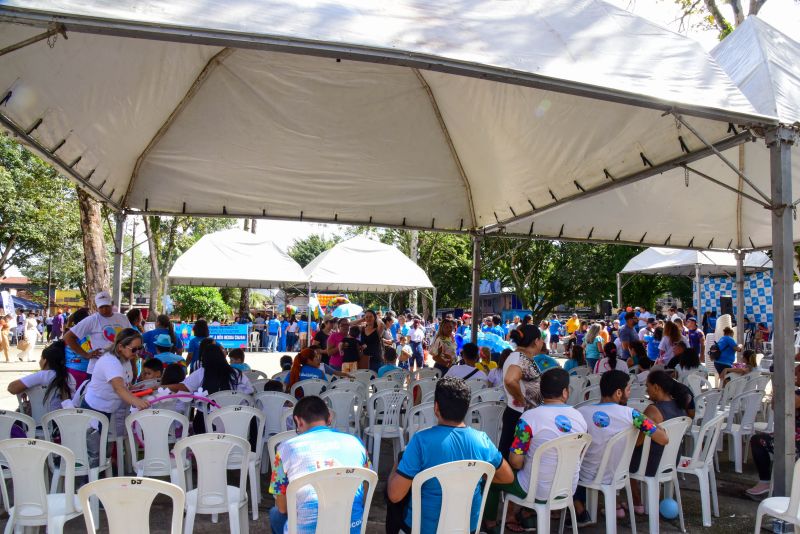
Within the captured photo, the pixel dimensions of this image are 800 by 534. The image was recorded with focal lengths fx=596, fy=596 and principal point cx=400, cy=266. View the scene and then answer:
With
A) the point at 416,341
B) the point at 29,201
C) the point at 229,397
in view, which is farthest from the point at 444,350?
the point at 29,201

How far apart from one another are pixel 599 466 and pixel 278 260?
518 inches

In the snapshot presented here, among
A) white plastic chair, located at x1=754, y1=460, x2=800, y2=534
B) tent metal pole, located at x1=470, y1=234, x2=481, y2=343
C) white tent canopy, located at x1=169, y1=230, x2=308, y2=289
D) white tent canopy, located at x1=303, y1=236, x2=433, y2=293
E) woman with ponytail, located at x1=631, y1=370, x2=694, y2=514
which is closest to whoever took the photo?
white plastic chair, located at x1=754, y1=460, x2=800, y2=534

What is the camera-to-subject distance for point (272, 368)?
16453mm

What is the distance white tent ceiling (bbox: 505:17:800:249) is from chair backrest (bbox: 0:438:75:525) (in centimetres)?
589

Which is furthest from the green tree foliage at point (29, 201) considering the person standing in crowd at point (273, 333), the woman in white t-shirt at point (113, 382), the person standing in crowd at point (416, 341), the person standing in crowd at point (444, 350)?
the woman in white t-shirt at point (113, 382)

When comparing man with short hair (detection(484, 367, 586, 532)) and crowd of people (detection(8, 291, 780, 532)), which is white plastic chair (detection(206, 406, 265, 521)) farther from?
man with short hair (detection(484, 367, 586, 532))

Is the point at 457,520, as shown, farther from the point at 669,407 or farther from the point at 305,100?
the point at 305,100

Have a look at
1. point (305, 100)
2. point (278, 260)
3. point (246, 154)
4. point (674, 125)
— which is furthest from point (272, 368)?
point (674, 125)

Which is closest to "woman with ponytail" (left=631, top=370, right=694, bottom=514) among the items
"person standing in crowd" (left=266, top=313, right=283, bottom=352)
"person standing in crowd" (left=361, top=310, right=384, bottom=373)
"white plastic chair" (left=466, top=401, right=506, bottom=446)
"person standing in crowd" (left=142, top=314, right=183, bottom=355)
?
"white plastic chair" (left=466, top=401, right=506, bottom=446)

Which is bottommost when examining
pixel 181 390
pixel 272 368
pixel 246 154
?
pixel 272 368

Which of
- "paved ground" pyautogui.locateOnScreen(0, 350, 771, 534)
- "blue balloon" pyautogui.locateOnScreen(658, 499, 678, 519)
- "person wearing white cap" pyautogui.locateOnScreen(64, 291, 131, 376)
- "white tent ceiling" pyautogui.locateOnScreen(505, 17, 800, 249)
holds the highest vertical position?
"white tent ceiling" pyautogui.locateOnScreen(505, 17, 800, 249)

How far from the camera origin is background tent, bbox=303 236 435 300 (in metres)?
15.4

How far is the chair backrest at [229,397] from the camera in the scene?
543cm

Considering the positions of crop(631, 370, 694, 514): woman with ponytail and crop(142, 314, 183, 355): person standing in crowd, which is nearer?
crop(631, 370, 694, 514): woman with ponytail
